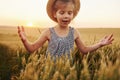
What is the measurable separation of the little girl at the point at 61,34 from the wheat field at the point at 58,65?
0.21 ft

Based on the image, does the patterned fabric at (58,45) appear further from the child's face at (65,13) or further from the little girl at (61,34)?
the child's face at (65,13)

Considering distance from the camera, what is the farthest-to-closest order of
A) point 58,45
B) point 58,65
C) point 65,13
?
point 58,45
point 65,13
point 58,65

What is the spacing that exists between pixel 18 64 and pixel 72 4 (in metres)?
0.68

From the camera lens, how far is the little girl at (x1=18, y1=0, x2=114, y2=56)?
250cm

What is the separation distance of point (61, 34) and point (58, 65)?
1133mm

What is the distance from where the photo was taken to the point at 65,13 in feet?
8.12

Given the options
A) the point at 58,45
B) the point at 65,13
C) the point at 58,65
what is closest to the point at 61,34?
the point at 58,45

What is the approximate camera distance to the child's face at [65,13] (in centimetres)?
247

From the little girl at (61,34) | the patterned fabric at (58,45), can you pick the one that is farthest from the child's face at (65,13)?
the patterned fabric at (58,45)

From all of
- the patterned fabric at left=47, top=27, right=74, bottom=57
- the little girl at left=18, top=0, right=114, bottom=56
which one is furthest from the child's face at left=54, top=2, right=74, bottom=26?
the patterned fabric at left=47, top=27, right=74, bottom=57

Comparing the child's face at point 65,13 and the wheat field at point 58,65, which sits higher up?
the child's face at point 65,13

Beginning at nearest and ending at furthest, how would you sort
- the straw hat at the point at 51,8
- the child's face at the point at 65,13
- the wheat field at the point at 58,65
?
the wheat field at the point at 58,65
the child's face at the point at 65,13
the straw hat at the point at 51,8

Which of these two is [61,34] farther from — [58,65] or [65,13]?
[58,65]

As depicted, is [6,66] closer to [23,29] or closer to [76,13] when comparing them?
[23,29]
